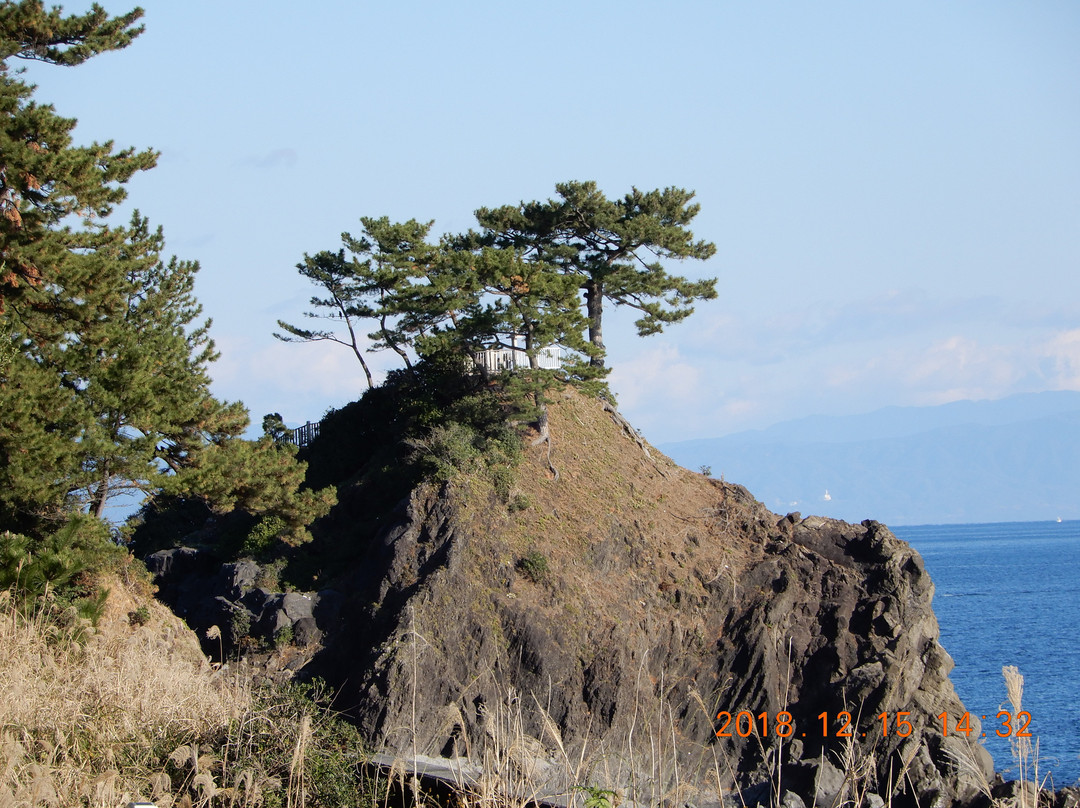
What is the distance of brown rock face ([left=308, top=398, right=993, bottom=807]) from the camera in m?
24.1

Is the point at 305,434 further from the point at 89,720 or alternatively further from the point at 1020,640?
the point at 1020,640

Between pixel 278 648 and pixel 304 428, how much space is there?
12.9 metres

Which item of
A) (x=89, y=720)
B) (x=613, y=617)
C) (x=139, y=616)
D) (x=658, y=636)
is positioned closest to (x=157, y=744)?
(x=89, y=720)

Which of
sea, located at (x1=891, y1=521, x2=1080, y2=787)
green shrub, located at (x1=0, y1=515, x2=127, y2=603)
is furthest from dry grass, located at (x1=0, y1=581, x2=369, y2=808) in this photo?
green shrub, located at (x1=0, y1=515, x2=127, y2=603)

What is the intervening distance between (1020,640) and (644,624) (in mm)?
42202

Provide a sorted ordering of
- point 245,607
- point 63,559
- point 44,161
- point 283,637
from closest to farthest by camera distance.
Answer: point 63,559, point 44,161, point 283,637, point 245,607

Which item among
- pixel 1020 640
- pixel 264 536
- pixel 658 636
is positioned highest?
pixel 264 536

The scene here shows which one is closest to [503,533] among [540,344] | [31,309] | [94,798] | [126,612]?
[540,344]

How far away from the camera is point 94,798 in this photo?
5266 mm

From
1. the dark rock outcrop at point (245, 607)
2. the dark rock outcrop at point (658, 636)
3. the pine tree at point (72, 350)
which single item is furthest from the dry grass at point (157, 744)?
the dark rock outcrop at point (245, 607)

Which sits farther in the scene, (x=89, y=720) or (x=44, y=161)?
(x=44, y=161)

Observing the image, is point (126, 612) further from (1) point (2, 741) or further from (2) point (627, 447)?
(2) point (627, 447)

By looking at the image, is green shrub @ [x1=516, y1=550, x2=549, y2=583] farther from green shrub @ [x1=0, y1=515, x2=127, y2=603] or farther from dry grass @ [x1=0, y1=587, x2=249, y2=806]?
dry grass @ [x1=0, y1=587, x2=249, y2=806]

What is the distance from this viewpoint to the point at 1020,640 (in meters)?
59.7
